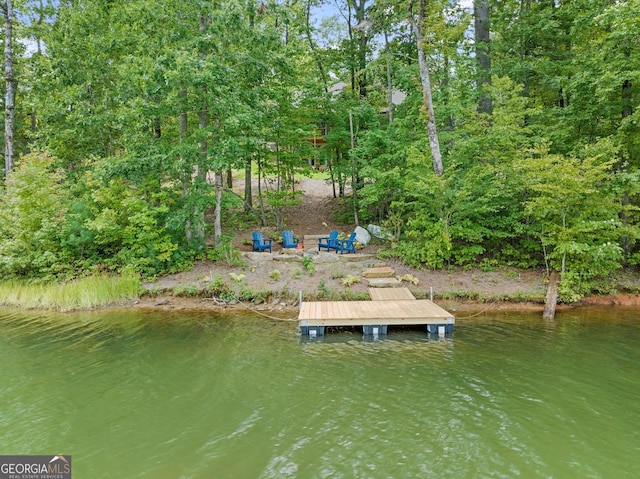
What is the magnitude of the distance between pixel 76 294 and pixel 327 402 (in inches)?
297

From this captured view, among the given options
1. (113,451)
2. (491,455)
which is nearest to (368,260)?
(491,455)

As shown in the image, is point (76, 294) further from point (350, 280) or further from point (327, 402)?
point (327, 402)

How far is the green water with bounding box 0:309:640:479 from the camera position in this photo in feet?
11.7


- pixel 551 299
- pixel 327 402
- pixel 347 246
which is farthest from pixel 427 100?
pixel 327 402

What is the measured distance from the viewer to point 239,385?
5.10 meters

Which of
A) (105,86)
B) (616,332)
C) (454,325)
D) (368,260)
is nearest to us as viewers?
(616,332)

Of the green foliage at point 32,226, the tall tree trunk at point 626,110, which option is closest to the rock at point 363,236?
the tall tree trunk at point 626,110

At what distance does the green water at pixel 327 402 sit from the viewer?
356 centimetres

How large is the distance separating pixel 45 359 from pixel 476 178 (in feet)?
33.2

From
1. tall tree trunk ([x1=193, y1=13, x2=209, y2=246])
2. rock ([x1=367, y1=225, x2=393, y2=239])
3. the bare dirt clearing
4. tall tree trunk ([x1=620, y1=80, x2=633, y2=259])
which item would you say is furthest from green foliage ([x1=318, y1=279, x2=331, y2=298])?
tall tree trunk ([x1=620, y1=80, x2=633, y2=259])

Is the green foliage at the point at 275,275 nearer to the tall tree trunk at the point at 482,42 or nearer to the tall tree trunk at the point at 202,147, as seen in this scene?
the tall tree trunk at the point at 202,147

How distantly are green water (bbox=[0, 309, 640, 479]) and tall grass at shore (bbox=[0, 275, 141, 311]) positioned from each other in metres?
1.62

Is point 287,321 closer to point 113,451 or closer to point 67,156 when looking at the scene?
point 113,451

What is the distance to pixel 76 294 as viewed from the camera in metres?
8.99
